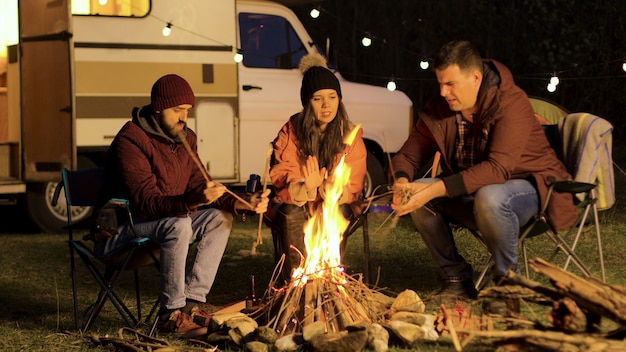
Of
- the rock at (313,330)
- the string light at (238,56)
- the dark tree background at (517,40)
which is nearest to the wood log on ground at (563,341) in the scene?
the rock at (313,330)

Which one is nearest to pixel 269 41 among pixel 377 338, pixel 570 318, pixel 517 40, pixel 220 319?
pixel 220 319

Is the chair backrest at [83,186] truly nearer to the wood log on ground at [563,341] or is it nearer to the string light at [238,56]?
the wood log on ground at [563,341]

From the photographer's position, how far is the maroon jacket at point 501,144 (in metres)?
4.82

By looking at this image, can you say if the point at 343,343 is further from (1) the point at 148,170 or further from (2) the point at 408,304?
(1) the point at 148,170

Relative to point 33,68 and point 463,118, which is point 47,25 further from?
point 463,118

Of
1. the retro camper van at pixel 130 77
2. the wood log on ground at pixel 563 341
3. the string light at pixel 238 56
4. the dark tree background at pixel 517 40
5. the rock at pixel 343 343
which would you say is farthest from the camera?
the dark tree background at pixel 517 40

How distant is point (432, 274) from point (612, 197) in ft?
4.83

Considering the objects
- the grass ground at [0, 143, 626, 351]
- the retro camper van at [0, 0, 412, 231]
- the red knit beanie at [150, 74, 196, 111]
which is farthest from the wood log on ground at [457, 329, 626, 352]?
the retro camper van at [0, 0, 412, 231]

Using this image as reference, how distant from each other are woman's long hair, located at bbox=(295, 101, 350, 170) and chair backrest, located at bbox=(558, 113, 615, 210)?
3.47 ft

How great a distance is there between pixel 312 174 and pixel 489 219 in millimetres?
870

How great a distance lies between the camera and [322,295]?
4.46 metres

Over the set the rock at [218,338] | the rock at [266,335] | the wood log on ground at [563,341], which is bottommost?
the rock at [218,338]

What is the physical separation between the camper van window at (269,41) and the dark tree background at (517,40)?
489 cm

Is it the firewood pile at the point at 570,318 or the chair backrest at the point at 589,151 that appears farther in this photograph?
the chair backrest at the point at 589,151
